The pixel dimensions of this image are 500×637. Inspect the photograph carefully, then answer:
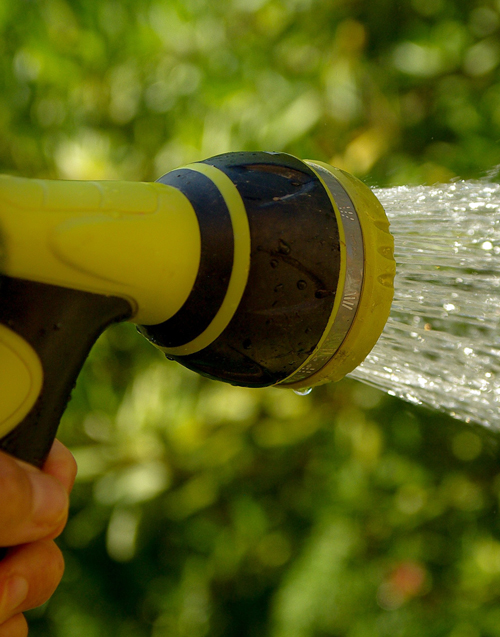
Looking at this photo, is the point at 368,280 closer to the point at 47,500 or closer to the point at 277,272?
the point at 277,272

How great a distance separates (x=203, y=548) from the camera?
1.26 meters

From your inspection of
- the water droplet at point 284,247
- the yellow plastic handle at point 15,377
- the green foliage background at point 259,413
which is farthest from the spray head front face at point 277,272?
the green foliage background at point 259,413

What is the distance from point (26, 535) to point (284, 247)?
0.92ft

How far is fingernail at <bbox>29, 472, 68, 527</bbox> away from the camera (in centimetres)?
42

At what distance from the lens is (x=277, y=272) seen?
46cm

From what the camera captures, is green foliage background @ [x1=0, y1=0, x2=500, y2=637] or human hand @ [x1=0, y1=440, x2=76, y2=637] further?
green foliage background @ [x1=0, y1=0, x2=500, y2=637]

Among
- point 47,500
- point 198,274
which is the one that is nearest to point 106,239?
point 198,274

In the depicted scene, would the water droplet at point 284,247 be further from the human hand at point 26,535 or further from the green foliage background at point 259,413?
the green foliage background at point 259,413

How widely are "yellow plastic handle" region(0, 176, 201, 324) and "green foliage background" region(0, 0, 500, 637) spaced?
2.14 feet

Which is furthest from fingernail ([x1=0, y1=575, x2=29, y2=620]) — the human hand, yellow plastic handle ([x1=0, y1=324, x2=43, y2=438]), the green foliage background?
the green foliage background

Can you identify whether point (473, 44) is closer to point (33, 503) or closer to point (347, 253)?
point (347, 253)

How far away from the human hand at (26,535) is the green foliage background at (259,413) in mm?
766

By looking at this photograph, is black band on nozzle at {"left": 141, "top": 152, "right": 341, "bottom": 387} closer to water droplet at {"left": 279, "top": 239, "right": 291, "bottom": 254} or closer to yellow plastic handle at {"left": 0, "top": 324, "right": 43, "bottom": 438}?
water droplet at {"left": 279, "top": 239, "right": 291, "bottom": 254}

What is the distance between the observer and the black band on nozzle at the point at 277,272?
0.46 metres
